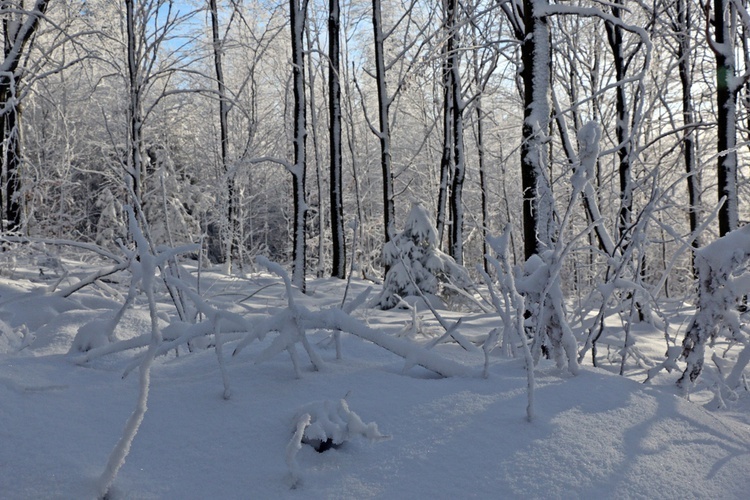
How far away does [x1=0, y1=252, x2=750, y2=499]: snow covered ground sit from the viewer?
1.08 m

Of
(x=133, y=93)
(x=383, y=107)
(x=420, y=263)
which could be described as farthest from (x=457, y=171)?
(x=133, y=93)

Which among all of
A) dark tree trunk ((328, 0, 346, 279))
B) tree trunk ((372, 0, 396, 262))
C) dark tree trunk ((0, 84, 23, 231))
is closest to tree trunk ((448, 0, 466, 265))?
tree trunk ((372, 0, 396, 262))

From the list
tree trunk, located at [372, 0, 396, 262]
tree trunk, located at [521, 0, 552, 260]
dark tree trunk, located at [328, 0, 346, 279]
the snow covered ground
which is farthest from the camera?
dark tree trunk, located at [328, 0, 346, 279]

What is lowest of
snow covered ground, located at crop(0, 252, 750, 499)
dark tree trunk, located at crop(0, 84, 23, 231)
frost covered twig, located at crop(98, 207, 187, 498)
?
snow covered ground, located at crop(0, 252, 750, 499)

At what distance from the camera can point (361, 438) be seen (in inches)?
48.9

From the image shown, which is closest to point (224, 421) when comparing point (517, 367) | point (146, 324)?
point (517, 367)

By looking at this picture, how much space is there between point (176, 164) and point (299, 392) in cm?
2427

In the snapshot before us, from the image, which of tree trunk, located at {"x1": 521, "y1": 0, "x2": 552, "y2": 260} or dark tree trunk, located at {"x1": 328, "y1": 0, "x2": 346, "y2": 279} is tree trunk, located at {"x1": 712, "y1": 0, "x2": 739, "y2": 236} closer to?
tree trunk, located at {"x1": 521, "y1": 0, "x2": 552, "y2": 260}

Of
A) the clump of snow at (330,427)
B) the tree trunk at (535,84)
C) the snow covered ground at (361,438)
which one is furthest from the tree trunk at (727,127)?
the clump of snow at (330,427)

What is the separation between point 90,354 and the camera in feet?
5.56

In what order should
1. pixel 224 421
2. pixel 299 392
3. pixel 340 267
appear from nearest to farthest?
pixel 224 421
pixel 299 392
pixel 340 267

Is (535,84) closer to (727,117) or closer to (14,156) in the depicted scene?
(727,117)

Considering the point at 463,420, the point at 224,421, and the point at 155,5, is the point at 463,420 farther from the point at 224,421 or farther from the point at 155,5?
the point at 155,5

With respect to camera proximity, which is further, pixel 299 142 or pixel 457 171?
pixel 457 171
